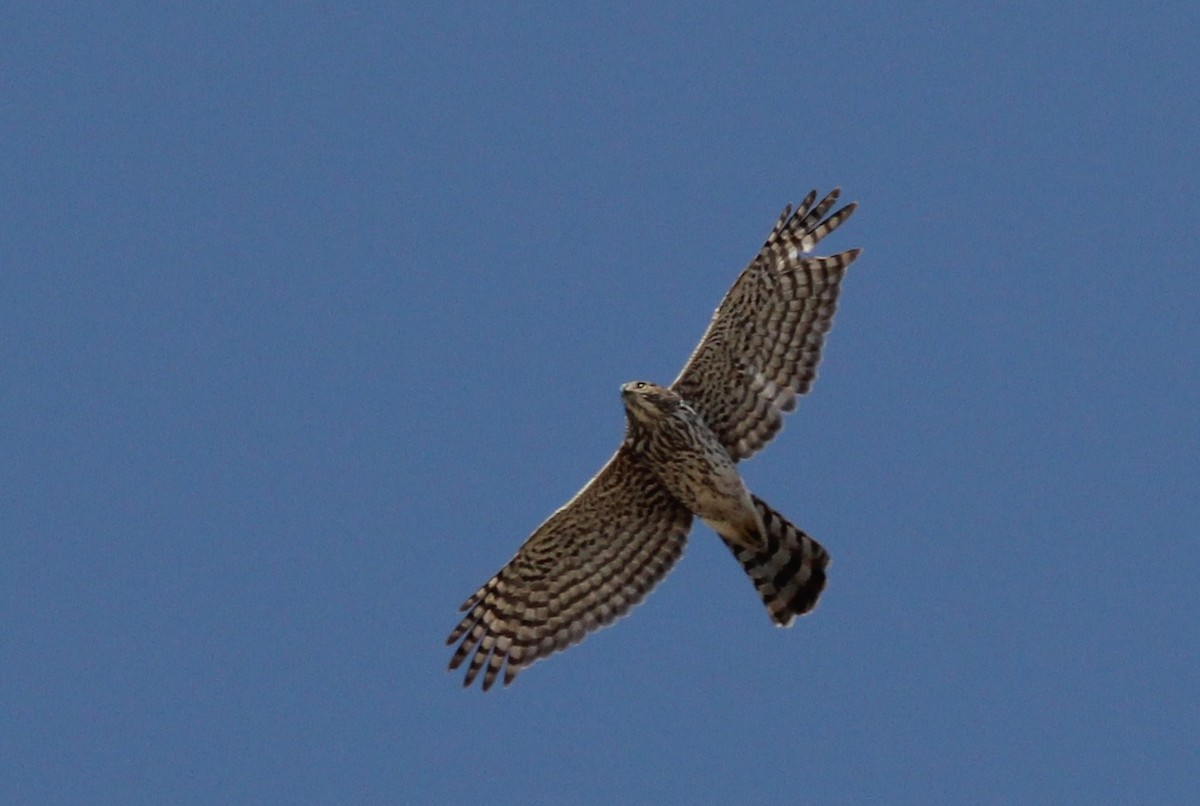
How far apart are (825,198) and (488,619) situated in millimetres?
4418

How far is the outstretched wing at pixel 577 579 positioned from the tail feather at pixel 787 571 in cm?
68

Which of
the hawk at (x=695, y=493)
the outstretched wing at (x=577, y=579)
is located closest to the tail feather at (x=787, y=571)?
the hawk at (x=695, y=493)

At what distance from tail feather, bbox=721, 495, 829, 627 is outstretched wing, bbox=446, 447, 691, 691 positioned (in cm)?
68

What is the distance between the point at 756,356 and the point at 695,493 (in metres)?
1.19

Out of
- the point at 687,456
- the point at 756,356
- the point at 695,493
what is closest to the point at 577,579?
the point at 695,493

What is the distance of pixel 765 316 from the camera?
53.0 feet

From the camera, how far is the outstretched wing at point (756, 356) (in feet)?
52.9

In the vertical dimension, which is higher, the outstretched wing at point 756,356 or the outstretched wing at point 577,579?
the outstretched wing at point 756,356

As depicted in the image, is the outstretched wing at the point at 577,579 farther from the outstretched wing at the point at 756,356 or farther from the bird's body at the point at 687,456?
the outstretched wing at the point at 756,356

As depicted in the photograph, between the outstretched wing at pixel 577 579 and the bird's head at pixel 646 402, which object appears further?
the outstretched wing at pixel 577 579

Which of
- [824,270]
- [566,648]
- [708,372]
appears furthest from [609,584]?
[824,270]

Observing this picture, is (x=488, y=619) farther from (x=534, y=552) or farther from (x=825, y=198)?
(x=825, y=198)

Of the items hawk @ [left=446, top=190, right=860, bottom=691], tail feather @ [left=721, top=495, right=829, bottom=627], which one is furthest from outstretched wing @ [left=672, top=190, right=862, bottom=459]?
tail feather @ [left=721, top=495, right=829, bottom=627]

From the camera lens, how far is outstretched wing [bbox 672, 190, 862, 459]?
16109 mm
